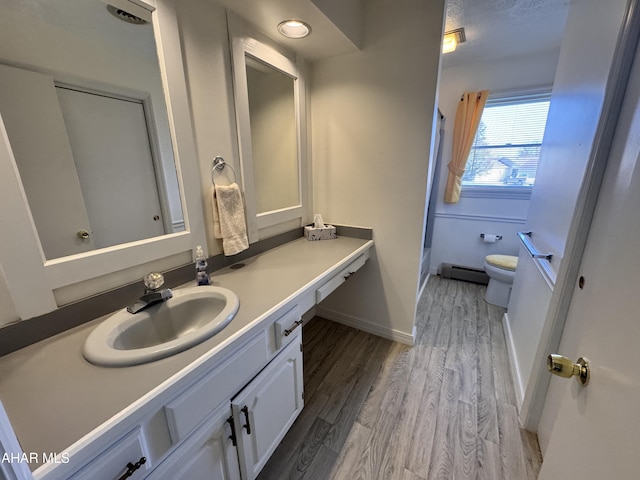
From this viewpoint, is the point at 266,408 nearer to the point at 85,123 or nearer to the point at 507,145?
the point at 85,123

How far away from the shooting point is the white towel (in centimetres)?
129

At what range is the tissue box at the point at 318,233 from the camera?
1.92 metres

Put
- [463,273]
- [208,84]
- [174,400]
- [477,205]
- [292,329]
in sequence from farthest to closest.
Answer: [463,273] < [477,205] < [208,84] < [292,329] < [174,400]

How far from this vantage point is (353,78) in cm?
175

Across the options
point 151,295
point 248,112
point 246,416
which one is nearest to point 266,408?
point 246,416

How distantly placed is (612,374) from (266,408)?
40.7 inches

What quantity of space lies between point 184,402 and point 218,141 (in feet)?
3.66

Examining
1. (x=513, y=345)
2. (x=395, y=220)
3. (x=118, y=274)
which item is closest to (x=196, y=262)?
(x=118, y=274)

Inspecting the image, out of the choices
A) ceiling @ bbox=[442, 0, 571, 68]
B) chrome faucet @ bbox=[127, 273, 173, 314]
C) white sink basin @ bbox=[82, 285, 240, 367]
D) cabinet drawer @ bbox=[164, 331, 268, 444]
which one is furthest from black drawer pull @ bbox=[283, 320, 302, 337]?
ceiling @ bbox=[442, 0, 571, 68]

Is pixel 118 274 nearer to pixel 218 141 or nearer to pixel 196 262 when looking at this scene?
pixel 196 262

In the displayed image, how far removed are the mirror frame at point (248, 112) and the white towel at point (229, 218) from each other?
0.39 ft

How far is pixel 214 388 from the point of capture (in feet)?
2.57

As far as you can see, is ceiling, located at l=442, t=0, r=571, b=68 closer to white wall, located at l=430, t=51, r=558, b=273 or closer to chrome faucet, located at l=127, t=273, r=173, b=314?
white wall, located at l=430, t=51, r=558, b=273

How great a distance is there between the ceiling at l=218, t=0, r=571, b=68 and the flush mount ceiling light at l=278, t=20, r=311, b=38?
1.6 inches
